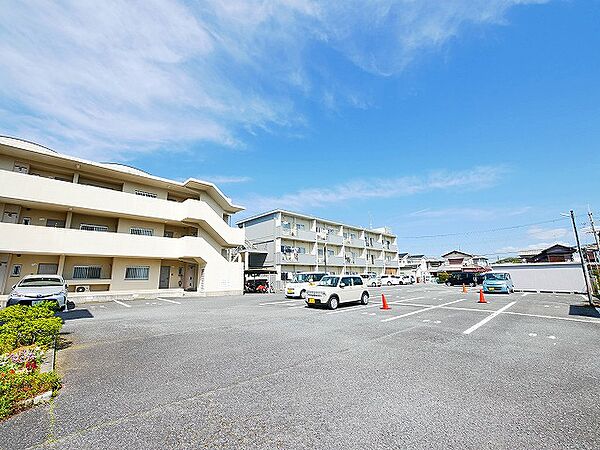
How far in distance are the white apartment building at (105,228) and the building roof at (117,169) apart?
0.19 ft

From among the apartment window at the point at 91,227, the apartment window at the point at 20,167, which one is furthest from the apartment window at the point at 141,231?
the apartment window at the point at 20,167

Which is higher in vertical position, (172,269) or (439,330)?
(172,269)

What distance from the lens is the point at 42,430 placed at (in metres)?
3.05

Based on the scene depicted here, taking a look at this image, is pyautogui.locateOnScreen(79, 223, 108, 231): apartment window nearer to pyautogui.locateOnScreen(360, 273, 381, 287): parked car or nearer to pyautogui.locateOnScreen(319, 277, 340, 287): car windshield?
pyautogui.locateOnScreen(319, 277, 340, 287): car windshield

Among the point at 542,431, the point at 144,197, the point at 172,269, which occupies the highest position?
the point at 144,197

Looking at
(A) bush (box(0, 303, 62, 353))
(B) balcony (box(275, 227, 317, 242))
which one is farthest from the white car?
(B) balcony (box(275, 227, 317, 242))

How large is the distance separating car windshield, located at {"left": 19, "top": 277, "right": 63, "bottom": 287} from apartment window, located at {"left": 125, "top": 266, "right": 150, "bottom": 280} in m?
7.14

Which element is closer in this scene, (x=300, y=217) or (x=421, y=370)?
(x=421, y=370)

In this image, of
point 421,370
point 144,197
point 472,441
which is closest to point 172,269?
point 144,197

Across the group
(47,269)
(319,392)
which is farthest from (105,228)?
(319,392)

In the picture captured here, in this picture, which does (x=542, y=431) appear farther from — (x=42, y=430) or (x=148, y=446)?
(x=42, y=430)

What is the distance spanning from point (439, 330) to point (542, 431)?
18.5 ft

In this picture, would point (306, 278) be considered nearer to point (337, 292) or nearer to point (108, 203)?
point (337, 292)

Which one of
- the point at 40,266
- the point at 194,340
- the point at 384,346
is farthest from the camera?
the point at 40,266
